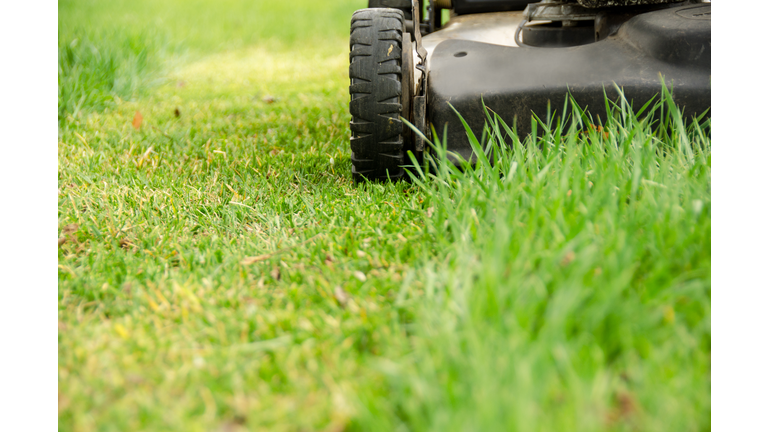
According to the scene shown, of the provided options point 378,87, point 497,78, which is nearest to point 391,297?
point 378,87

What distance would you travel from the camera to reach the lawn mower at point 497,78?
4.96 ft

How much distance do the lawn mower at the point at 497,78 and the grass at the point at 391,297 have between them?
10 centimetres

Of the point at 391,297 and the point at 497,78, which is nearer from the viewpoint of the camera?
the point at 391,297

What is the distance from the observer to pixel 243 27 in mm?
6012

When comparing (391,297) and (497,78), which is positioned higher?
(497,78)

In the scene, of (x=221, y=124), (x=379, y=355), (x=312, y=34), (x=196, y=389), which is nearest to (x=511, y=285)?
(x=379, y=355)

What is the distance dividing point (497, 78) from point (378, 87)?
0.36m

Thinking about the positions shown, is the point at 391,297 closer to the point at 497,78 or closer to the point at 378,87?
the point at 378,87

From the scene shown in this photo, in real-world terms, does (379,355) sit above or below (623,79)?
below

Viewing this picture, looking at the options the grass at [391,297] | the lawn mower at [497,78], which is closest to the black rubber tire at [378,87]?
the lawn mower at [497,78]

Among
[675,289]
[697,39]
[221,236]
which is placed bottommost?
[221,236]

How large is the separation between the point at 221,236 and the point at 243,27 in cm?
521

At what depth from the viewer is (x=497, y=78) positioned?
160 centimetres

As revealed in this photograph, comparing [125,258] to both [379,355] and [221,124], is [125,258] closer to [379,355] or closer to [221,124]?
[379,355]
